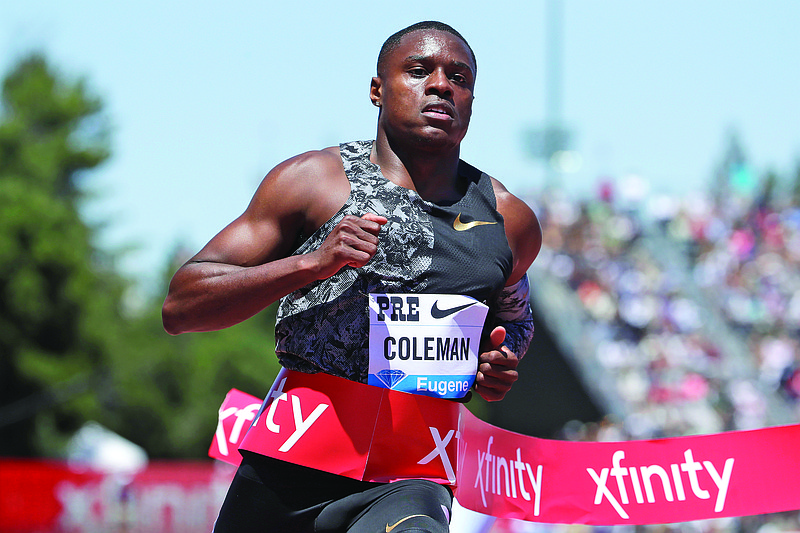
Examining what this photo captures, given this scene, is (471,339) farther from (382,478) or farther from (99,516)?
(99,516)

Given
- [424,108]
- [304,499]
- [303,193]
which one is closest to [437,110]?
[424,108]

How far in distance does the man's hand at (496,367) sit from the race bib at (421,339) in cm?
11

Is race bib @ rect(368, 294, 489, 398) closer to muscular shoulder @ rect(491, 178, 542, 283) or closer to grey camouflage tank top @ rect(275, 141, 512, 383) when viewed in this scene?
grey camouflage tank top @ rect(275, 141, 512, 383)

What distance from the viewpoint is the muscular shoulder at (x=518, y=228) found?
3.19 m

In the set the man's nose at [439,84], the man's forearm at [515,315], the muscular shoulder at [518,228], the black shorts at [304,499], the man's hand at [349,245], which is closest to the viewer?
the man's hand at [349,245]

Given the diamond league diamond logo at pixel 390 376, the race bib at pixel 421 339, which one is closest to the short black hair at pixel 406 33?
the race bib at pixel 421 339

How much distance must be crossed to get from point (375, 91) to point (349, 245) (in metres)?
0.76

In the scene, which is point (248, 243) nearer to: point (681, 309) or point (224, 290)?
point (224, 290)

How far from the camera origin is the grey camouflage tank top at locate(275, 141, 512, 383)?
2850 mm

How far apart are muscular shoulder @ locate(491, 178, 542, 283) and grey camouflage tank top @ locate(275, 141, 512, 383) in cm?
17

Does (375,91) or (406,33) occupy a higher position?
(406,33)

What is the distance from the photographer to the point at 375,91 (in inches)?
125

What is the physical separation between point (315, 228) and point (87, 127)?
29.5 m

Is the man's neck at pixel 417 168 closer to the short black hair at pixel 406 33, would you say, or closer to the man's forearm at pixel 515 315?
the short black hair at pixel 406 33
